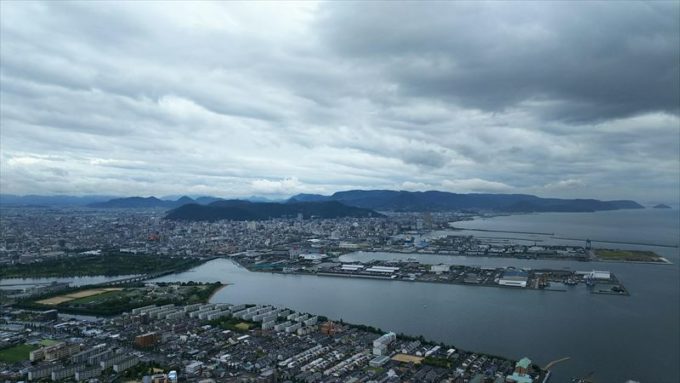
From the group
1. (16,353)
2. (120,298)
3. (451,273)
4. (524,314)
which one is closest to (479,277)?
(451,273)

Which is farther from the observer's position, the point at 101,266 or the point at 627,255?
the point at 627,255

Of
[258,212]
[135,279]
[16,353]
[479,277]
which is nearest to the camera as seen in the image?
[16,353]

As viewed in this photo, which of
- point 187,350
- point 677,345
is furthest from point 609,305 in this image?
point 187,350

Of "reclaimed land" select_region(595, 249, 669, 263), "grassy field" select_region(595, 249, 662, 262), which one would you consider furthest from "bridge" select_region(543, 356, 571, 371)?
"grassy field" select_region(595, 249, 662, 262)

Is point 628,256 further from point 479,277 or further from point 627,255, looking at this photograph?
point 479,277

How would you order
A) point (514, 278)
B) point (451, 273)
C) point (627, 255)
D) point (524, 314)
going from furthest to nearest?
1. point (627, 255)
2. point (451, 273)
3. point (514, 278)
4. point (524, 314)

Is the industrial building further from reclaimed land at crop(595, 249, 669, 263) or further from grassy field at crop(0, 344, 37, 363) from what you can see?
grassy field at crop(0, 344, 37, 363)

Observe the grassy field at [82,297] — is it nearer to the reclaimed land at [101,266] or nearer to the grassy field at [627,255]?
the reclaimed land at [101,266]

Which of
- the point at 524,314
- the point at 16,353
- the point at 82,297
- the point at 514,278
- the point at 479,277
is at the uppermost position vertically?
the point at 514,278
